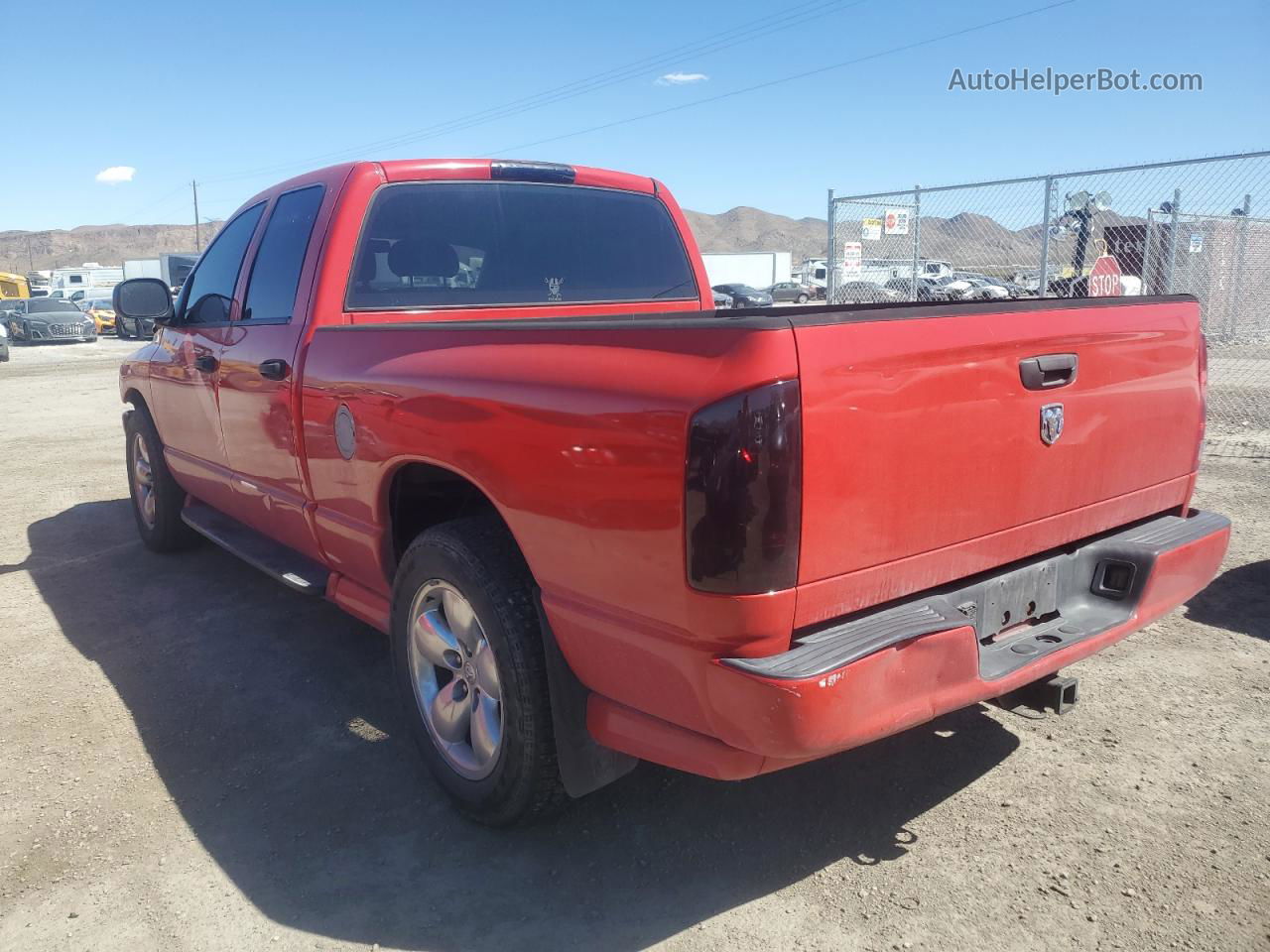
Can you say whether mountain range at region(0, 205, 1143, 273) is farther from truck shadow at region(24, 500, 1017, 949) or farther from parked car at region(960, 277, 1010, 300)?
truck shadow at region(24, 500, 1017, 949)

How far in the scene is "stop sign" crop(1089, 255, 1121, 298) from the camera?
9.58 meters

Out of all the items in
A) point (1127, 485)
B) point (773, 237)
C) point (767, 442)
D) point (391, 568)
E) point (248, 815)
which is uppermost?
point (773, 237)

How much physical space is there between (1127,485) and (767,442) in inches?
57.2

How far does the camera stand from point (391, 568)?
10.8 ft

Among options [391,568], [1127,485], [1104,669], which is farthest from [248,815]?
[1104,669]

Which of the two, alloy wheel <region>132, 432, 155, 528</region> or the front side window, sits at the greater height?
the front side window

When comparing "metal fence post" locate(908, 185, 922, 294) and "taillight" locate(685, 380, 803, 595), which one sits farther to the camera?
"metal fence post" locate(908, 185, 922, 294)

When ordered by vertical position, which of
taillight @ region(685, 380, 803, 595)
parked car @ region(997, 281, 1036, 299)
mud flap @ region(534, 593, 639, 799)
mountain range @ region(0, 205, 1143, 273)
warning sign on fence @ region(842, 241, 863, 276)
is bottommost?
mud flap @ region(534, 593, 639, 799)

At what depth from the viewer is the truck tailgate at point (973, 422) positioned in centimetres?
202

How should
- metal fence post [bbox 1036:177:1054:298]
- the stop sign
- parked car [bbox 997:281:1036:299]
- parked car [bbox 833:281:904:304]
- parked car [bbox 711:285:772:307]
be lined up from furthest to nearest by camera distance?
parked car [bbox 833:281:904:304]
parked car [bbox 997:281:1036:299]
the stop sign
metal fence post [bbox 1036:177:1054:298]
parked car [bbox 711:285:772:307]

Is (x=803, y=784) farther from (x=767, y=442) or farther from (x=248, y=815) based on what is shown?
(x=248, y=815)

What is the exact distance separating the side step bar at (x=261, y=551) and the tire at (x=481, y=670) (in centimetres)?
80

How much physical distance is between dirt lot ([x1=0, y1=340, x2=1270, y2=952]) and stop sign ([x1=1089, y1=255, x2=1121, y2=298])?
623 cm

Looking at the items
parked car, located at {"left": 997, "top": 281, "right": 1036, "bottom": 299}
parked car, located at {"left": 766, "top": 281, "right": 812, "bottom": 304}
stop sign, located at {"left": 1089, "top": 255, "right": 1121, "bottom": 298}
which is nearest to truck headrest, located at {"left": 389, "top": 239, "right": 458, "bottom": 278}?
stop sign, located at {"left": 1089, "top": 255, "right": 1121, "bottom": 298}
